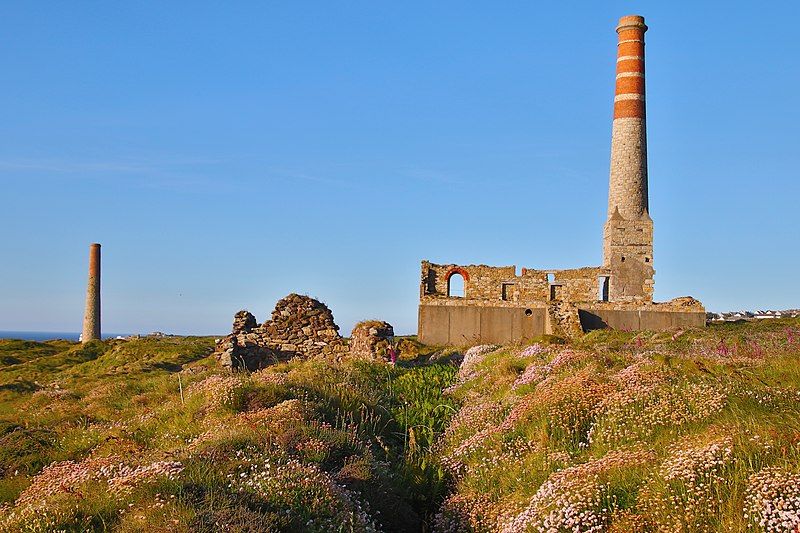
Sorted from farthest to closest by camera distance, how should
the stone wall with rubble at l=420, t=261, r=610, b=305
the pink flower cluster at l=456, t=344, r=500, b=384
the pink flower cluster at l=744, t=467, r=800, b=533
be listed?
the stone wall with rubble at l=420, t=261, r=610, b=305 < the pink flower cluster at l=456, t=344, r=500, b=384 < the pink flower cluster at l=744, t=467, r=800, b=533

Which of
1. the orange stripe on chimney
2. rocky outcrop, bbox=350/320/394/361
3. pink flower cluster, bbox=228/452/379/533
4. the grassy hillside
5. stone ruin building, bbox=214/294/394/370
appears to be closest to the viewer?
the grassy hillside

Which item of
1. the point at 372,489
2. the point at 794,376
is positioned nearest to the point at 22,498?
the point at 372,489

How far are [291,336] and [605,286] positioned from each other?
22911mm

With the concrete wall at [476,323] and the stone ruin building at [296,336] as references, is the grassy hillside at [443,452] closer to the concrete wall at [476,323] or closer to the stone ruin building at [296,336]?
the stone ruin building at [296,336]

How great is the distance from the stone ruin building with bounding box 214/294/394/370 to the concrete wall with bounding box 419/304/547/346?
9539 mm

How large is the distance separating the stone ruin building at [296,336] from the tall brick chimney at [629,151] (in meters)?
22.1

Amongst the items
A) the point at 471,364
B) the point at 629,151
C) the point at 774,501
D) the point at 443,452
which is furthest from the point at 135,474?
the point at 629,151

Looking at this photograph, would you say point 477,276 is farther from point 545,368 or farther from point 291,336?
point 545,368

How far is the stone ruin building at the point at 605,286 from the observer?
3562cm

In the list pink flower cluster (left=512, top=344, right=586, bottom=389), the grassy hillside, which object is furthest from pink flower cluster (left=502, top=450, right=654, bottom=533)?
pink flower cluster (left=512, top=344, right=586, bottom=389)

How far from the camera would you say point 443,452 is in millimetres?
12859

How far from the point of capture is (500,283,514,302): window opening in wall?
40844mm

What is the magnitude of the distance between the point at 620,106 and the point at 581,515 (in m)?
41.9

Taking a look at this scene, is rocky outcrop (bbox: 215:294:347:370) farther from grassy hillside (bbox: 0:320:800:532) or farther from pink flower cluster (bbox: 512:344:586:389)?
pink flower cluster (bbox: 512:344:586:389)
